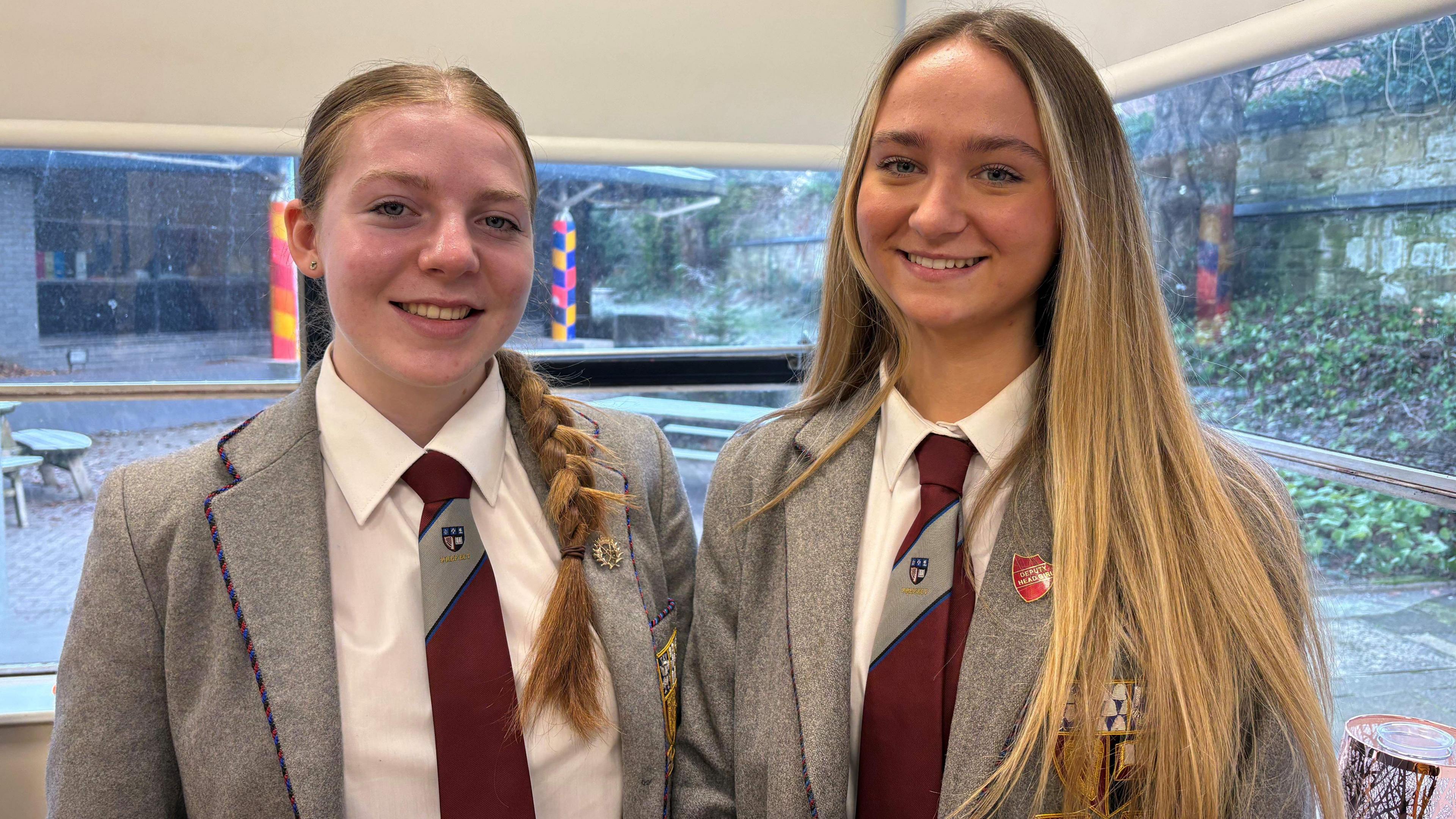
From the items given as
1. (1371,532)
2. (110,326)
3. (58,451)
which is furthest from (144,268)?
(1371,532)

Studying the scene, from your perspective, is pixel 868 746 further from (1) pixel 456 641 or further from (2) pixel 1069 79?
(2) pixel 1069 79

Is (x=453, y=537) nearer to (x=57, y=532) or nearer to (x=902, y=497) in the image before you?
(x=902, y=497)

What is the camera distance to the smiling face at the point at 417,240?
4.69 ft

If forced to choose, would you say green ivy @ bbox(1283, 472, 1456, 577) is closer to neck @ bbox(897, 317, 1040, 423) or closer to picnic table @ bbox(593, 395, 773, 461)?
neck @ bbox(897, 317, 1040, 423)

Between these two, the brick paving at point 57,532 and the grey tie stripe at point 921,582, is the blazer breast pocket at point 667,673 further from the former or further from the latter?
the brick paving at point 57,532

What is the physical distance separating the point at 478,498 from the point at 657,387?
1.82m

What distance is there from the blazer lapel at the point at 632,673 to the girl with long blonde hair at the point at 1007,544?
115 millimetres

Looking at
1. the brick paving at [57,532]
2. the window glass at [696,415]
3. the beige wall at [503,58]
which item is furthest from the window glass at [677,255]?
the brick paving at [57,532]

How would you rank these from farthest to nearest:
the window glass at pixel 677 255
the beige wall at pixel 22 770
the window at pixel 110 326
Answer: the window glass at pixel 677 255
the window at pixel 110 326
the beige wall at pixel 22 770

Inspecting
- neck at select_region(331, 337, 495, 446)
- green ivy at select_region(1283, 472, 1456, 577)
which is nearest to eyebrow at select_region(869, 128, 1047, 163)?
neck at select_region(331, 337, 495, 446)

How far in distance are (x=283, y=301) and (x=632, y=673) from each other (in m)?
2.09

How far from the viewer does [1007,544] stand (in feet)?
4.70

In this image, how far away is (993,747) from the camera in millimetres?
1333

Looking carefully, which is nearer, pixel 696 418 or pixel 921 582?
pixel 921 582
